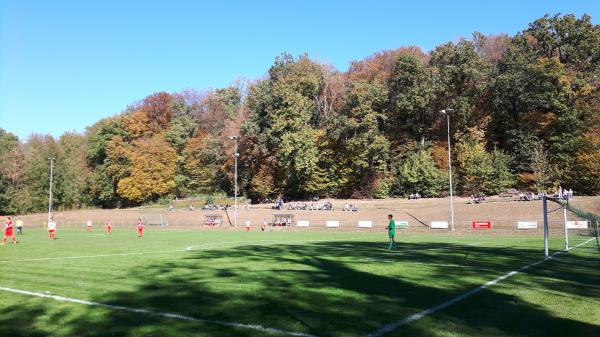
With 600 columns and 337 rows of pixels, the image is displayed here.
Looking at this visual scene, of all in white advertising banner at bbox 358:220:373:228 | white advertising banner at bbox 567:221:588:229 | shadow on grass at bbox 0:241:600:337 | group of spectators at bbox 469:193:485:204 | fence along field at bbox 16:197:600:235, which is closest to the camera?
shadow on grass at bbox 0:241:600:337

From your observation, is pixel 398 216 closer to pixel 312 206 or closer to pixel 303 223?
pixel 303 223

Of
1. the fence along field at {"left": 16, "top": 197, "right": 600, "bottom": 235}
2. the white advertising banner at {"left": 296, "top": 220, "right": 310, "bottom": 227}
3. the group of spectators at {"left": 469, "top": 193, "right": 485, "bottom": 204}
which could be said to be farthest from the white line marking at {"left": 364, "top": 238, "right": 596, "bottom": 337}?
the group of spectators at {"left": 469, "top": 193, "right": 485, "bottom": 204}

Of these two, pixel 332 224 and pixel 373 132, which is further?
pixel 373 132

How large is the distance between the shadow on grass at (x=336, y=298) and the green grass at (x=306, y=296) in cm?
3

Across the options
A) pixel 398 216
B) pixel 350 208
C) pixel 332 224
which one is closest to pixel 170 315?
pixel 332 224

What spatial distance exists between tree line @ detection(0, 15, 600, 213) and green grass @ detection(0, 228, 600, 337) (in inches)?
2012

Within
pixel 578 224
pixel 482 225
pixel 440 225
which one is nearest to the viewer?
pixel 578 224

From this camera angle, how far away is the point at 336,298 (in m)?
10.8

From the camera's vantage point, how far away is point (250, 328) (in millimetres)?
8180

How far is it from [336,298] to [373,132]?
6385 cm

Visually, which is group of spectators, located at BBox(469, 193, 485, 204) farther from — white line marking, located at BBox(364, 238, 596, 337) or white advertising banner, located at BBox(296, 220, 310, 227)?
white line marking, located at BBox(364, 238, 596, 337)

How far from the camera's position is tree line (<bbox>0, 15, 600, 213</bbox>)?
64.5 metres

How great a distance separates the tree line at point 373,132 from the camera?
64.5m

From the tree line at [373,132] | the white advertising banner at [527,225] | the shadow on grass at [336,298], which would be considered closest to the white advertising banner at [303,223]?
the tree line at [373,132]
